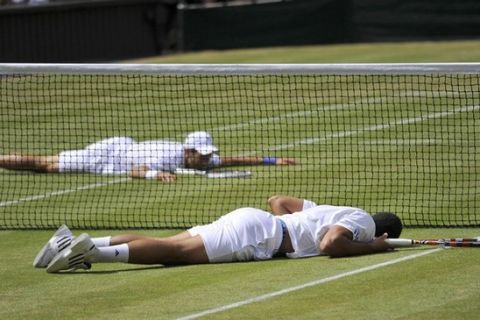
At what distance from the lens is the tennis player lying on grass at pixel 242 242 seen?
10.6 m

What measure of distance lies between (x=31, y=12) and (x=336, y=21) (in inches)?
356

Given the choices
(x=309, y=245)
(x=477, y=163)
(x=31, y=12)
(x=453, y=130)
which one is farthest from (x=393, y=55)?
(x=309, y=245)

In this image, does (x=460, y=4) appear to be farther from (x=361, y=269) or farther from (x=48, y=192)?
(x=361, y=269)

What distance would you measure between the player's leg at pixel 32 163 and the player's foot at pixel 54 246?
18.7 ft

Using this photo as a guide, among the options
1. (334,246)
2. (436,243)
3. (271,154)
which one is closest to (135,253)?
(334,246)

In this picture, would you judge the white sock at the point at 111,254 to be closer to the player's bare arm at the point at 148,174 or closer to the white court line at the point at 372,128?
the player's bare arm at the point at 148,174

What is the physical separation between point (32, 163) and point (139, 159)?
5.14 ft

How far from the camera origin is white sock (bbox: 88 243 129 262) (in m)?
10.5

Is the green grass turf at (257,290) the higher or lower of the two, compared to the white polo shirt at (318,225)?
lower

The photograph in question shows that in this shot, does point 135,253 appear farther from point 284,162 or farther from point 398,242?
point 284,162

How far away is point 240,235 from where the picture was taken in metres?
10.7

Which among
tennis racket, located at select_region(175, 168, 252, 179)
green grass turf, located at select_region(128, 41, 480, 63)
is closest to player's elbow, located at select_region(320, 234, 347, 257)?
tennis racket, located at select_region(175, 168, 252, 179)

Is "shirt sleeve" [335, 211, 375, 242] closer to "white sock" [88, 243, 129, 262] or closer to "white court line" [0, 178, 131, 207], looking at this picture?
"white sock" [88, 243, 129, 262]

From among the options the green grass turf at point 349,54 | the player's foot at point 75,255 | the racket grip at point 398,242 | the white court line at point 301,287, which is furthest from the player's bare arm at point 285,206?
the green grass turf at point 349,54
